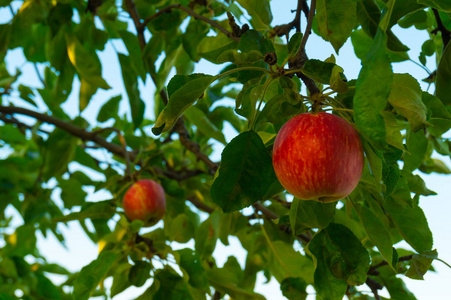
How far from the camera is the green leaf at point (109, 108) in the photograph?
2.87 metres

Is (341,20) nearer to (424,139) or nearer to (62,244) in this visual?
(424,139)

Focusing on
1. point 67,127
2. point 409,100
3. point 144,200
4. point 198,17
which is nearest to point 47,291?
point 67,127

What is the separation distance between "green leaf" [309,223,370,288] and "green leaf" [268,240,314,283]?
1.61ft

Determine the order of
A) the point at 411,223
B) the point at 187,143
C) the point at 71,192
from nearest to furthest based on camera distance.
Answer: the point at 411,223 < the point at 187,143 < the point at 71,192

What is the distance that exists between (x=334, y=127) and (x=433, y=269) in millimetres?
1329

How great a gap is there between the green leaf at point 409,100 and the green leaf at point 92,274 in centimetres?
118

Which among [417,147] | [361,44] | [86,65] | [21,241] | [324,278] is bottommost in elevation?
[324,278]

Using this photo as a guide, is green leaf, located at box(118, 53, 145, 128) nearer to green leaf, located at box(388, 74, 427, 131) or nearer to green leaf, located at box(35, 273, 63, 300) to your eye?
green leaf, located at box(35, 273, 63, 300)

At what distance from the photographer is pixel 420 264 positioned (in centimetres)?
119

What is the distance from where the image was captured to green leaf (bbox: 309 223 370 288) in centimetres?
119

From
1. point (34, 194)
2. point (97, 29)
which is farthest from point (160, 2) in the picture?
point (34, 194)

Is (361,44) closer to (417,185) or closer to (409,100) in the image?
(417,185)

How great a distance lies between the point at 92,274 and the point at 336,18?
3.68ft

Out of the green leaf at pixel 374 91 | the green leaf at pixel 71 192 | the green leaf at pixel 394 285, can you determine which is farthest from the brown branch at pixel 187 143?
the green leaf at pixel 374 91
